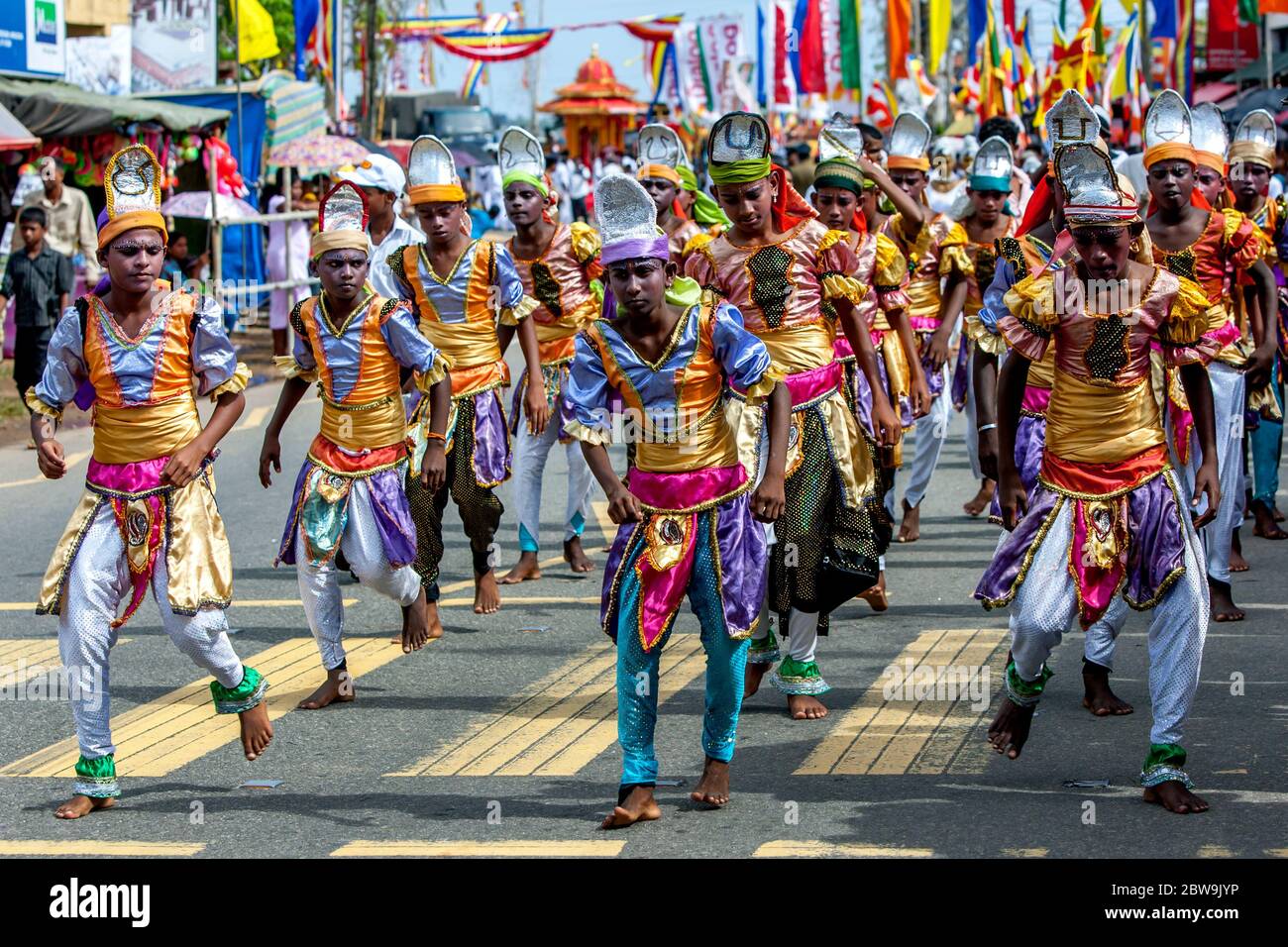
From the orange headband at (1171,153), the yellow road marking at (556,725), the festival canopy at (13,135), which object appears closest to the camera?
the yellow road marking at (556,725)

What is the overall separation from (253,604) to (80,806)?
3966 millimetres

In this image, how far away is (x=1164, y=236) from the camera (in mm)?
8508

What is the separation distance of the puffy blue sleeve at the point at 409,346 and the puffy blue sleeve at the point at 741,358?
2.18 metres

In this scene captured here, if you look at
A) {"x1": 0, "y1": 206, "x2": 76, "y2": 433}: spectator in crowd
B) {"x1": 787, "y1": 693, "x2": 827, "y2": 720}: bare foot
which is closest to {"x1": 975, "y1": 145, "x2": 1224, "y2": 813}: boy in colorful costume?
{"x1": 787, "y1": 693, "x2": 827, "y2": 720}: bare foot

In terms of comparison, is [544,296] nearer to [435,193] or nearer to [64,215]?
[435,193]

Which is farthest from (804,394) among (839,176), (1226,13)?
(1226,13)

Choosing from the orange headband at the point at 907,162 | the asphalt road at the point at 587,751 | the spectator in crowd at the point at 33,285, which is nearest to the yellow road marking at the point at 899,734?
the asphalt road at the point at 587,751

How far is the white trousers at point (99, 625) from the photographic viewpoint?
22.2 feet

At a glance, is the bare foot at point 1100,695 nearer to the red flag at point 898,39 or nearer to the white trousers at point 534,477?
the white trousers at point 534,477

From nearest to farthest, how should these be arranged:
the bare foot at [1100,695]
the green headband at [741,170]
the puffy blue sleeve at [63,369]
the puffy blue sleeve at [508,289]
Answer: the puffy blue sleeve at [63,369], the green headband at [741,170], the bare foot at [1100,695], the puffy blue sleeve at [508,289]

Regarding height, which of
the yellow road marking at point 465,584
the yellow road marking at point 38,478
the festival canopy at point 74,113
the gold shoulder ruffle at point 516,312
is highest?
the festival canopy at point 74,113

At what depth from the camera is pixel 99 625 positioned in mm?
6816

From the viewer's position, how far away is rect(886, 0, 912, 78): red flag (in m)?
38.6
